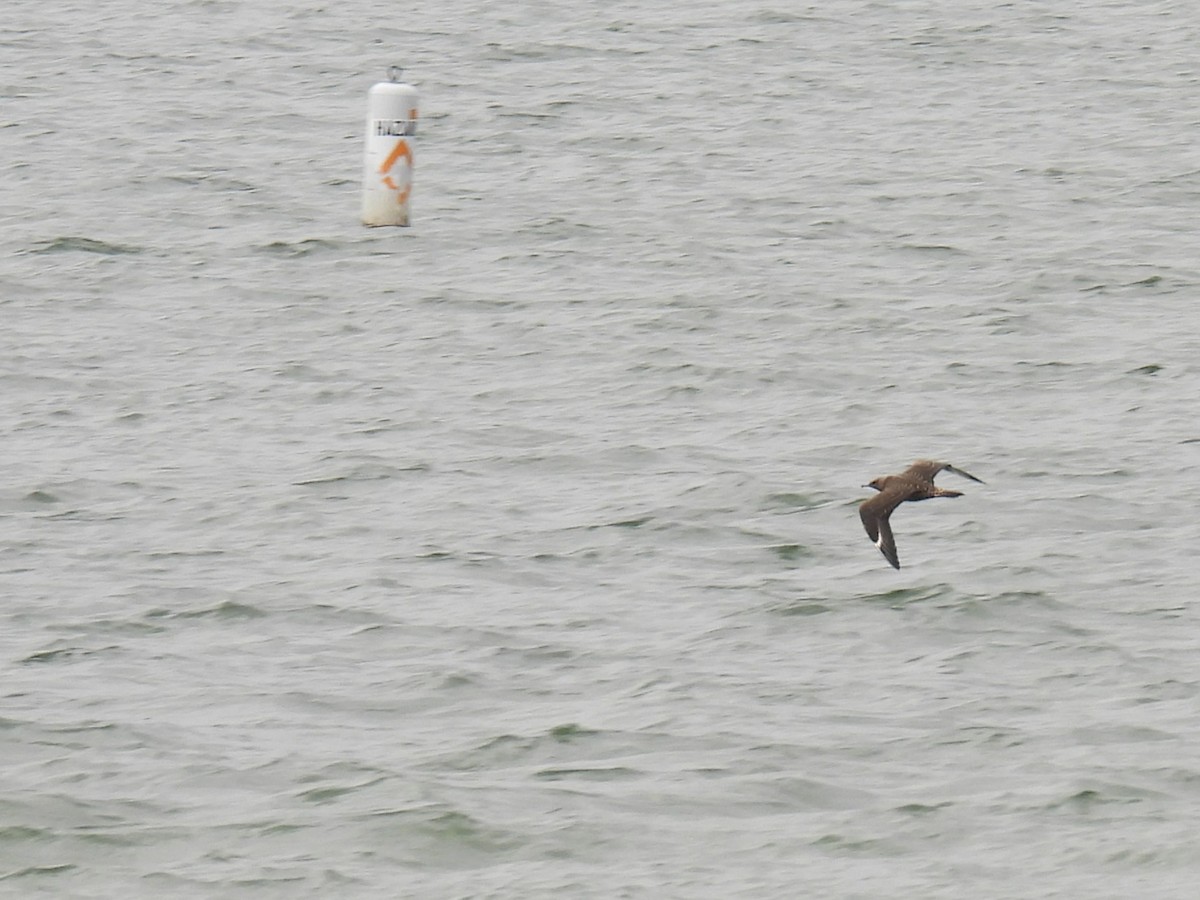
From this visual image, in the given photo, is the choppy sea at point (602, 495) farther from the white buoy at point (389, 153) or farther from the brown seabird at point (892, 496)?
the white buoy at point (389, 153)

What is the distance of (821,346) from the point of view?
13898mm

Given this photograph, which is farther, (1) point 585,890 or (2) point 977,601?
(2) point 977,601

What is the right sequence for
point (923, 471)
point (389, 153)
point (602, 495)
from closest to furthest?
point (923, 471) < point (602, 495) < point (389, 153)

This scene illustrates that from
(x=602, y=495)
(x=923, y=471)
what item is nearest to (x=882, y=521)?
(x=923, y=471)

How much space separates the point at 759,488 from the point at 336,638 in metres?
2.55

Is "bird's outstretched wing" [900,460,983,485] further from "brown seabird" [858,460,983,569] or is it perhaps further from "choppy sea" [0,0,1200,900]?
"choppy sea" [0,0,1200,900]

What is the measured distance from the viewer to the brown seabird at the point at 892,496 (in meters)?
9.58

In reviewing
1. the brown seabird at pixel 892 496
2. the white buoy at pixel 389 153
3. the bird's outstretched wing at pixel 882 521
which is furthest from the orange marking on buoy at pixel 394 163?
the bird's outstretched wing at pixel 882 521

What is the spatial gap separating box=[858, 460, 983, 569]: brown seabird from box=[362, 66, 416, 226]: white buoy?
23.7 feet

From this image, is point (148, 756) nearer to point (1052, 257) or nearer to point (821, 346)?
point (821, 346)

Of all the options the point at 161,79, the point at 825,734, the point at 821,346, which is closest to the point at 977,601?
the point at 825,734

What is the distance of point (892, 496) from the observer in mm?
9867

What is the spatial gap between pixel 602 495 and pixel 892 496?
1765 millimetres

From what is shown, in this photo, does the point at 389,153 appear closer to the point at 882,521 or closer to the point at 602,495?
the point at 602,495
